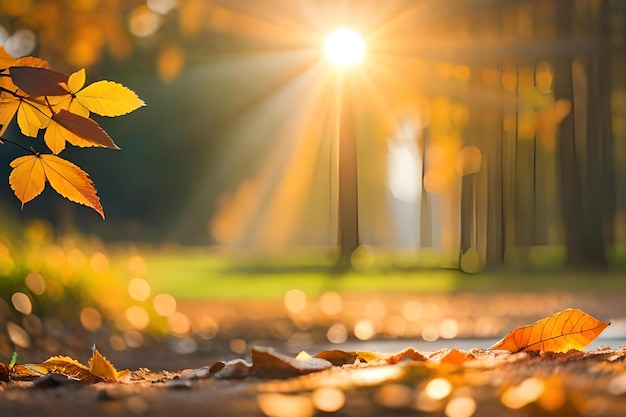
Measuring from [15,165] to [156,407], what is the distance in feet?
2.92

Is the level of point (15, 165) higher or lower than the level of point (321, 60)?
lower

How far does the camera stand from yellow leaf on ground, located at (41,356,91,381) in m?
2.48

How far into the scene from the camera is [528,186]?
19.7m

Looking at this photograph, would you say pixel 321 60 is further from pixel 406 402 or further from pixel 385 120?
pixel 406 402

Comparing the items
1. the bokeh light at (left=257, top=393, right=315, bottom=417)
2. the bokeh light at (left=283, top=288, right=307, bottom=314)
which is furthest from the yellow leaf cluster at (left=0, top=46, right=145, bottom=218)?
the bokeh light at (left=283, top=288, right=307, bottom=314)

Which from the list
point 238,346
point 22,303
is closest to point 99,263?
point 22,303

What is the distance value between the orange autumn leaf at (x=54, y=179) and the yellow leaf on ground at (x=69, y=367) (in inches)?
22.9

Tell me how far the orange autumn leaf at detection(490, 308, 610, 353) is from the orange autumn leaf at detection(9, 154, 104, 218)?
44.1 inches

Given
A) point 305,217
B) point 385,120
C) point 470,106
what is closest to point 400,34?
point 470,106

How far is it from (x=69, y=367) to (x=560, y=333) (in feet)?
4.60

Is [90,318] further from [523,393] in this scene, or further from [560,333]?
[523,393]

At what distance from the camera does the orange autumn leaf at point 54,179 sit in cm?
206

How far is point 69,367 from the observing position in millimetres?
2568

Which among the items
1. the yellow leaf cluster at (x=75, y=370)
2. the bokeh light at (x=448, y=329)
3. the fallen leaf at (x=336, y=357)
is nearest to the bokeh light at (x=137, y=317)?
the bokeh light at (x=448, y=329)
